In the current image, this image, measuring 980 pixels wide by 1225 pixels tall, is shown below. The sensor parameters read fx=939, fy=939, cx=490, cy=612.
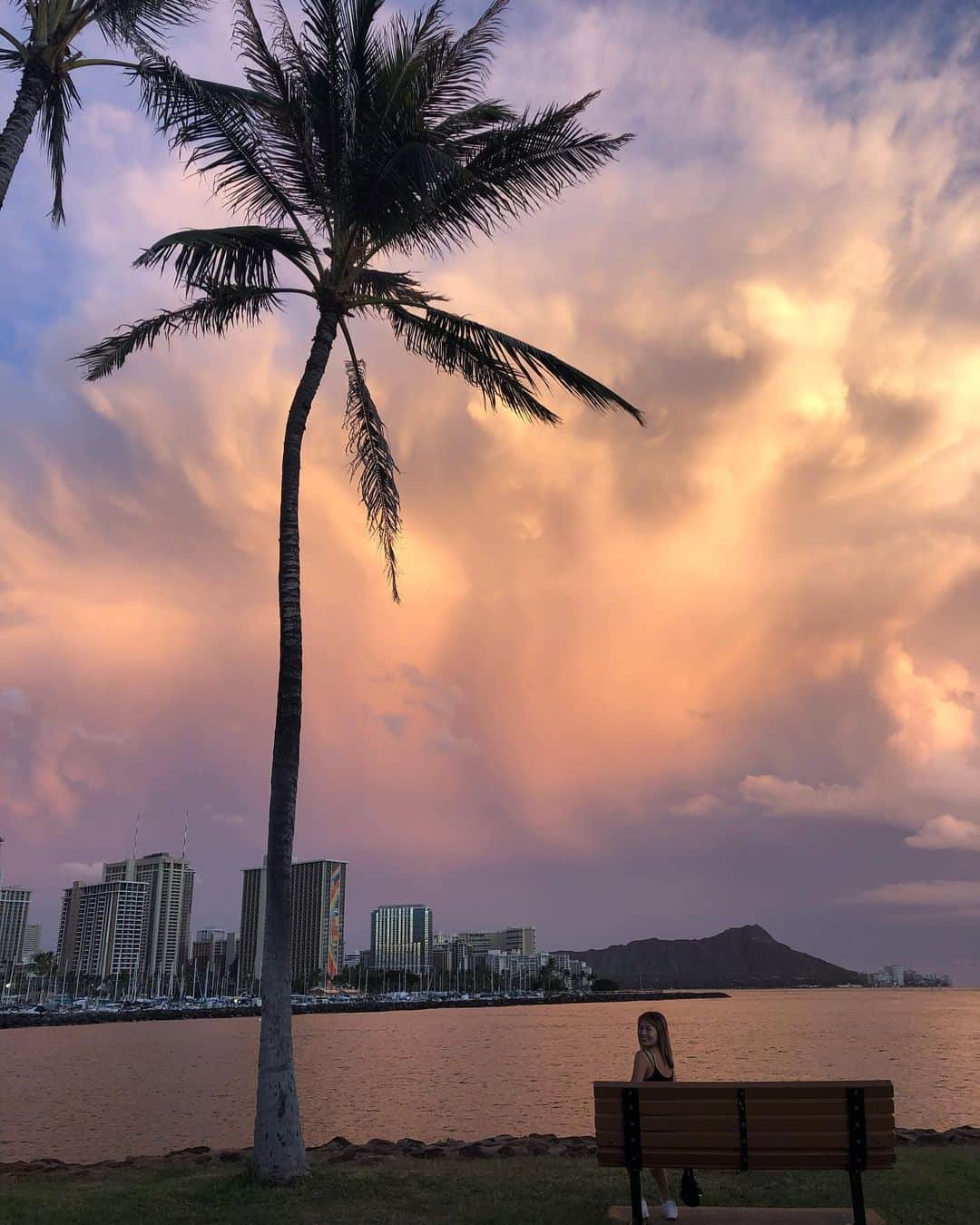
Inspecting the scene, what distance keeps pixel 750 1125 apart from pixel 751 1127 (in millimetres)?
23

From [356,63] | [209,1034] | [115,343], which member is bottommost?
[209,1034]

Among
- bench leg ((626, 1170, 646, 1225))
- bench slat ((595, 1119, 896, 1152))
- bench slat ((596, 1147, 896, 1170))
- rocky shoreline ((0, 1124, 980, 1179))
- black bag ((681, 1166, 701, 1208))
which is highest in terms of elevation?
bench slat ((595, 1119, 896, 1152))

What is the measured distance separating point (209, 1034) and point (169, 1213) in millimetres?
93023

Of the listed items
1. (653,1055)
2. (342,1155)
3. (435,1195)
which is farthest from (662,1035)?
(342,1155)

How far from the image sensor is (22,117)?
12008mm

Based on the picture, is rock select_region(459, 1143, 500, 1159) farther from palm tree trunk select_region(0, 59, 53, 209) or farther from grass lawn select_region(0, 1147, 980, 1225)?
palm tree trunk select_region(0, 59, 53, 209)

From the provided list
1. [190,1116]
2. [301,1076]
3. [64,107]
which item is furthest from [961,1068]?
[64,107]

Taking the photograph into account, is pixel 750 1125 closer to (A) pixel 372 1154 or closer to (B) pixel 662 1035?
(B) pixel 662 1035

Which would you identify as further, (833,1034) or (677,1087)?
(833,1034)

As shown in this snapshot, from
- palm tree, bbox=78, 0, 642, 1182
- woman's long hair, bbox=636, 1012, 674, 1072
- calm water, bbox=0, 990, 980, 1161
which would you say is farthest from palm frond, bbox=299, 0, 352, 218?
calm water, bbox=0, 990, 980, 1161

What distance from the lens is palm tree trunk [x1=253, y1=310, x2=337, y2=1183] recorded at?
10.6 meters

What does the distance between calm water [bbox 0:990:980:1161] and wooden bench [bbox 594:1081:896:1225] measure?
659 inches

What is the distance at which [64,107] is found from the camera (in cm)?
1349

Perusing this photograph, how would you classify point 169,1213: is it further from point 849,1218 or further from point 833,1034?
point 833,1034
